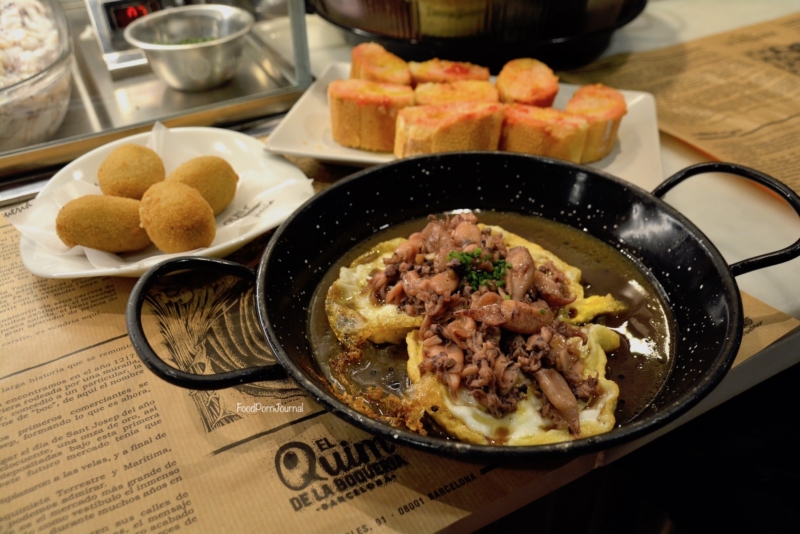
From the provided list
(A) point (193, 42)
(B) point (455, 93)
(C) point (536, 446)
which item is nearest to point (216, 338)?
(C) point (536, 446)

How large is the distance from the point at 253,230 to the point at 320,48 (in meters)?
1.66

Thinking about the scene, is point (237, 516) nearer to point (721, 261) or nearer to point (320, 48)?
point (721, 261)

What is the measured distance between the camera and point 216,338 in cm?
126

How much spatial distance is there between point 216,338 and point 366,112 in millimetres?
929

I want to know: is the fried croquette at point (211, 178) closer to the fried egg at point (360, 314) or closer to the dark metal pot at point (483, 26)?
the fried egg at point (360, 314)

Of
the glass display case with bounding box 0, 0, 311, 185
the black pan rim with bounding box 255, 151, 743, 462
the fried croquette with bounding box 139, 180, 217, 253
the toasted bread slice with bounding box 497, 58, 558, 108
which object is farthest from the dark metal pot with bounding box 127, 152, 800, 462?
the glass display case with bounding box 0, 0, 311, 185

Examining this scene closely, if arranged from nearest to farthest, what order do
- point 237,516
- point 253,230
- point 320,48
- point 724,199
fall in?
point 237,516, point 253,230, point 724,199, point 320,48

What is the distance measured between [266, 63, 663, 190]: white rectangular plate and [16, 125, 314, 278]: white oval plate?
0.38 feet

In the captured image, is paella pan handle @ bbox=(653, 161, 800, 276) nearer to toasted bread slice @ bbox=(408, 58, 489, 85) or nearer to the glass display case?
toasted bread slice @ bbox=(408, 58, 489, 85)

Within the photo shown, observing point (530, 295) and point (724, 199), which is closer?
point (530, 295)

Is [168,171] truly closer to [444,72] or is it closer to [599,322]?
[444,72]

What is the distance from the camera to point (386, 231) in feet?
4.91

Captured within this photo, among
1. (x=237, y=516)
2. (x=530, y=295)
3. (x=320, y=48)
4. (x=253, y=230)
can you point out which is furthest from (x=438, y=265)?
(x=320, y=48)

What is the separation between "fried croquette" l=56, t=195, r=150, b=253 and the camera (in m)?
1.33
